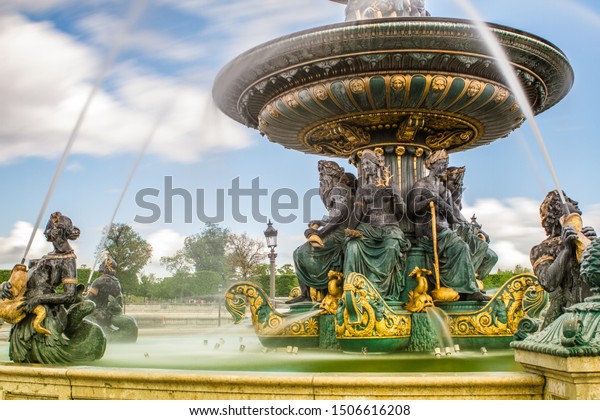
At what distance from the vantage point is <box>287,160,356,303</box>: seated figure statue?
27.1 feet

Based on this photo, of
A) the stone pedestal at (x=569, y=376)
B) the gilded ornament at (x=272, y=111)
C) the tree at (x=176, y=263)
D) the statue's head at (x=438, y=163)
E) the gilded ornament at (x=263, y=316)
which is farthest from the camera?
the tree at (x=176, y=263)

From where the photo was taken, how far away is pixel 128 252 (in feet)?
124

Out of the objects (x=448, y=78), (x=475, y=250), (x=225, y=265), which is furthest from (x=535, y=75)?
(x=225, y=265)

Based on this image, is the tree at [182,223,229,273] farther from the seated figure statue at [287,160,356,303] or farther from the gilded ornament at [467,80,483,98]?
the gilded ornament at [467,80,483,98]

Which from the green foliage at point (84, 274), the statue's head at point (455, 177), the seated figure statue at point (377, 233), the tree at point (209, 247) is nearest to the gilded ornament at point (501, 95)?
the statue's head at point (455, 177)

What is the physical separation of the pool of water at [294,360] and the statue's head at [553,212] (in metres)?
1.18

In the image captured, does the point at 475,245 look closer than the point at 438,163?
No

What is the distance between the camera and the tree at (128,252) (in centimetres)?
3631

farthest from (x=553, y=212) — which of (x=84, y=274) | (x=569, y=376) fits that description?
(x=84, y=274)

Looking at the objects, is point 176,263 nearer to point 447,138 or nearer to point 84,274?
point 84,274

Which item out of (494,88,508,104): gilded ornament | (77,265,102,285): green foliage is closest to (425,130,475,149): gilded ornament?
(494,88,508,104): gilded ornament

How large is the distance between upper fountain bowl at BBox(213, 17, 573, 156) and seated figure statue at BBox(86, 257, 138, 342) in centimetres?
286

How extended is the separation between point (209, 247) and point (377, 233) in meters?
22.8

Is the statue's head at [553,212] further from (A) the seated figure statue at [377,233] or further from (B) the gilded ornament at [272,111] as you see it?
(B) the gilded ornament at [272,111]
